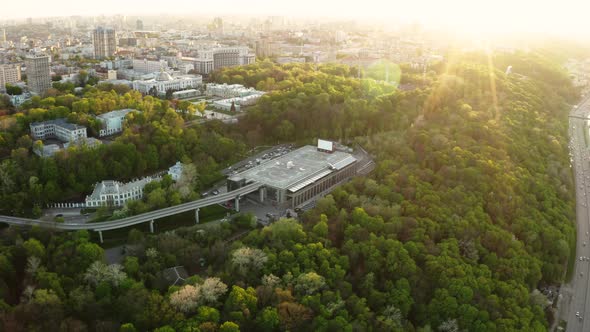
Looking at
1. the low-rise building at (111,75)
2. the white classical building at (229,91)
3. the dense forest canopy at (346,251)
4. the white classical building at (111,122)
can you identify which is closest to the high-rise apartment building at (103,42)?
the low-rise building at (111,75)

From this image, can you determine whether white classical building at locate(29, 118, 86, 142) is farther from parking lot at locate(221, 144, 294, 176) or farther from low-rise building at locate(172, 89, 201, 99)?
low-rise building at locate(172, 89, 201, 99)

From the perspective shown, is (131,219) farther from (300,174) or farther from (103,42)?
(103,42)

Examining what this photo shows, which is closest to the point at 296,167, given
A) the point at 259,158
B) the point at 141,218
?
the point at 259,158

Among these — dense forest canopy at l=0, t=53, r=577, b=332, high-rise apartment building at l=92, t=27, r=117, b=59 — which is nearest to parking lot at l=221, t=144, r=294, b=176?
dense forest canopy at l=0, t=53, r=577, b=332

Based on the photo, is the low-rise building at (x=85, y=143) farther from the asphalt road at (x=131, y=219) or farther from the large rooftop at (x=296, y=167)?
the large rooftop at (x=296, y=167)

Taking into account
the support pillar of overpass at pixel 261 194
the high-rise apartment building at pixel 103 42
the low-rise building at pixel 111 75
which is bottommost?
the support pillar of overpass at pixel 261 194

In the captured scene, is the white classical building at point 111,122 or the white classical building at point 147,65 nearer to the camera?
the white classical building at point 111,122

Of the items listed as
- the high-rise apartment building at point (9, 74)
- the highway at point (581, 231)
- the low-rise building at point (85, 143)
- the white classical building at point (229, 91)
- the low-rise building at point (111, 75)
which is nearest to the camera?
the highway at point (581, 231)

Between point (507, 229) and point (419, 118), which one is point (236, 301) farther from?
point (419, 118)

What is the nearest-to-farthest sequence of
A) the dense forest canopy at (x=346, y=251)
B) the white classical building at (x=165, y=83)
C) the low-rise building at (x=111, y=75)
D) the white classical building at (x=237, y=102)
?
1. the dense forest canopy at (x=346, y=251)
2. the white classical building at (x=237, y=102)
3. the white classical building at (x=165, y=83)
4. the low-rise building at (x=111, y=75)
